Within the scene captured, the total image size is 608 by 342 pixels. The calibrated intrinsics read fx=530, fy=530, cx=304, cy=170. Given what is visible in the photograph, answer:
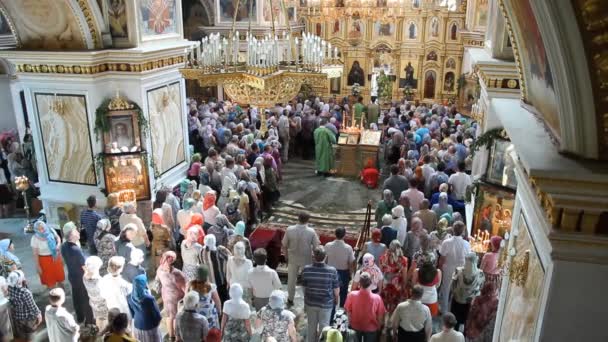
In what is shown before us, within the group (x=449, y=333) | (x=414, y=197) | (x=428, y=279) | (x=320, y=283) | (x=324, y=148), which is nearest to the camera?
(x=449, y=333)

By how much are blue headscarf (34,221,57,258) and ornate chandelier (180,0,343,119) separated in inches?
119

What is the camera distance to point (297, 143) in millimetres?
15289

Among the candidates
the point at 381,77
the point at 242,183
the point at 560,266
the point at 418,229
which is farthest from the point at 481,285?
the point at 381,77

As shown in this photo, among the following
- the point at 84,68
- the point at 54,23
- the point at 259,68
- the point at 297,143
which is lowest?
the point at 297,143

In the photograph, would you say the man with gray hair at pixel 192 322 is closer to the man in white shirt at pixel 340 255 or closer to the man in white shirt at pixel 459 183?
the man in white shirt at pixel 340 255

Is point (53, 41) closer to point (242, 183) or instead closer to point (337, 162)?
point (242, 183)

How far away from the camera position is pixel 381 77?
21.0 m

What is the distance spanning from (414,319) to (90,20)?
23.7ft

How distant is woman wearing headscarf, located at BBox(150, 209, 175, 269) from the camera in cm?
788

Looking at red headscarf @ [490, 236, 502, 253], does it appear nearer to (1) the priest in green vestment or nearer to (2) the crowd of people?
(2) the crowd of people

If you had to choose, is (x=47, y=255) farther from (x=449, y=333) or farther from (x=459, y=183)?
(x=459, y=183)

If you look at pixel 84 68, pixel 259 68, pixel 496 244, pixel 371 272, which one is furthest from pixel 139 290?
pixel 84 68

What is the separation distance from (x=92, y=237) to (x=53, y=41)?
3732 millimetres

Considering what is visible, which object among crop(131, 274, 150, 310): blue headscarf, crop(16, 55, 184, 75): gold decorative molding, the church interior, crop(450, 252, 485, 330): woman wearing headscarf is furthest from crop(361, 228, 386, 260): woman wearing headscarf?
crop(16, 55, 184, 75): gold decorative molding
